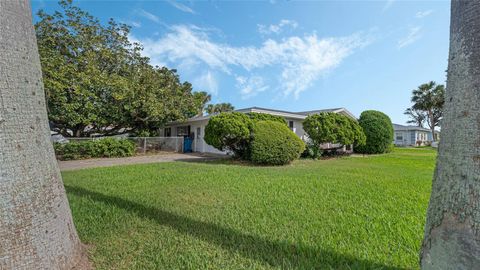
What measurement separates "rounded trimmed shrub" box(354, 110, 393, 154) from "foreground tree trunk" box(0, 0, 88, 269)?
17.4 m

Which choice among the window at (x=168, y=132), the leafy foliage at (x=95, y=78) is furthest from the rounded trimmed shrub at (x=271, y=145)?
the window at (x=168, y=132)

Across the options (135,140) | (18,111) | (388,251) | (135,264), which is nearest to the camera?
(18,111)

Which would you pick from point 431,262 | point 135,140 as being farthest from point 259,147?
point 135,140

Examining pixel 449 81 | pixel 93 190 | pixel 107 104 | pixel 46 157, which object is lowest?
pixel 93 190

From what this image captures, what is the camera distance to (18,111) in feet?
5.95

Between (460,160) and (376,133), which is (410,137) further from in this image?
(460,160)

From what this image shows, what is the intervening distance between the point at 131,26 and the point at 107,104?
6.00m

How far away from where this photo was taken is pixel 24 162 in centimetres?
181

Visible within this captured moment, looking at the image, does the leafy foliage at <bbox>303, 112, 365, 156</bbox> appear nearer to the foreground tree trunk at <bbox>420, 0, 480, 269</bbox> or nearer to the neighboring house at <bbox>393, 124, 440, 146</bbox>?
the foreground tree trunk at <bbox>420, 0, 480, 269</bbox>

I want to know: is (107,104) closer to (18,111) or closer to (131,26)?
(131,26)

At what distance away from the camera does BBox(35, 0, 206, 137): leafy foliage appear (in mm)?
12555

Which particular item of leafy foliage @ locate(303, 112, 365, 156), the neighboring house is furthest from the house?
the neighboring house

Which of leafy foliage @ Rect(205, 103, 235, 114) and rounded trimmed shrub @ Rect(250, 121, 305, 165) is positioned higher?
leafy foliage @ Rect(205, 103, 235, 114)

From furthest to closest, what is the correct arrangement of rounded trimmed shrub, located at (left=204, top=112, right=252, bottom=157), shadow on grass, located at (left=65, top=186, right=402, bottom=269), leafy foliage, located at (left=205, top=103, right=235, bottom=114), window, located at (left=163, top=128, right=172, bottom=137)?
leafy foliage, located at (left=205, top=103, right=235, bottom=114)
window, located at (left=163, top=128, right=172, bottom=137)
rounded trimmed shrub, located at (left=204, top=112, right=252, bottom=157)
shadow on grass, located at (left=65, top=186, right=402, bottom=269)
